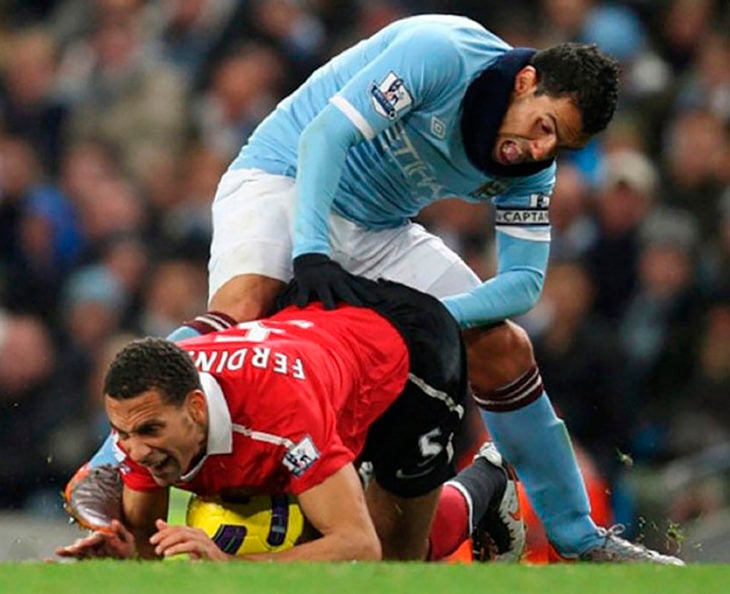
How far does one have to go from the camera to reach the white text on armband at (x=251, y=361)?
13.9 ft

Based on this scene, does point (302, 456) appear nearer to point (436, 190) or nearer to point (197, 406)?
point (197, 406)

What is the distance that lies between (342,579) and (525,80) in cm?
174

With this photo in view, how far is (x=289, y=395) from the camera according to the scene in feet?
13.6

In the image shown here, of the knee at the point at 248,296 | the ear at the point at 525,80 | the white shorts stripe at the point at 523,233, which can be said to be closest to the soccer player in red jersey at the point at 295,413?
the knee at the point at 248,296

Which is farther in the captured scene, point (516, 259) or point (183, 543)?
point (516, 259)

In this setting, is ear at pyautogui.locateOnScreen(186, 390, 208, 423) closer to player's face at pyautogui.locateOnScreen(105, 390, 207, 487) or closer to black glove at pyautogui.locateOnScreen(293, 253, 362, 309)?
player's face at pyautogui.locateOnScreen(105, 390, 207, 487)

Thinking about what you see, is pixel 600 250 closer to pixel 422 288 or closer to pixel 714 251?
pixel 714 251

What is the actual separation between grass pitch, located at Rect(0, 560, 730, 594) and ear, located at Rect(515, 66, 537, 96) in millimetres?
1402

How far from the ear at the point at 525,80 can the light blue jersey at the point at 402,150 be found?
114 mm

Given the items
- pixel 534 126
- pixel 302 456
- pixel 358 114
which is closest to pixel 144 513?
pixel 302 456

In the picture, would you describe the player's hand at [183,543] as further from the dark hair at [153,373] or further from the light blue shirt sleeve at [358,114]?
the light blue shirt sleeve at [358,114]

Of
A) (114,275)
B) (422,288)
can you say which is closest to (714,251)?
(114,275)

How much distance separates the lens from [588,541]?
17.8 ft

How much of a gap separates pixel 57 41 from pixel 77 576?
6.07 meters
